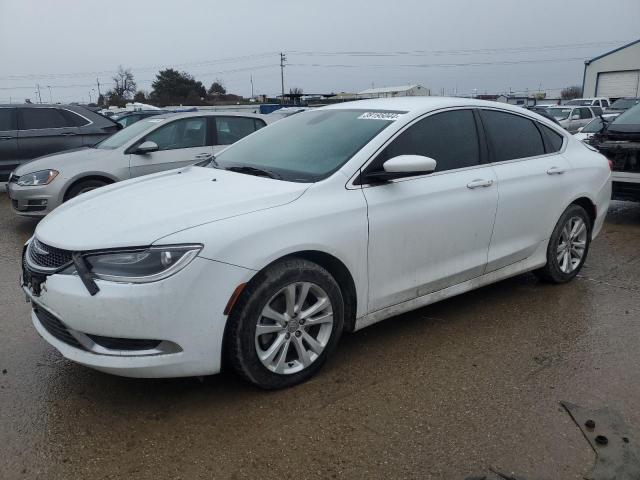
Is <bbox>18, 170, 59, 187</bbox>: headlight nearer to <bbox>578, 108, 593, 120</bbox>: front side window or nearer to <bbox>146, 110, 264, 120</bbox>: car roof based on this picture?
<bbox>146, 110, 264, 120</bbox>: car roof

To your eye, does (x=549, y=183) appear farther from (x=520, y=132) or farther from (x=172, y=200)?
(x=172, y=200)

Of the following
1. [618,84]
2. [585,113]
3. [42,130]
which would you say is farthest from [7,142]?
[618,84]

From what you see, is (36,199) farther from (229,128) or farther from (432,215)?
(432,215)

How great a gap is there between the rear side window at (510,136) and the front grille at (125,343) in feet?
9.31

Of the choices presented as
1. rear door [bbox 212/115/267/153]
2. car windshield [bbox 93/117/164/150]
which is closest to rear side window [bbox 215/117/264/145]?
rear door [bbox 212/115/267/153]

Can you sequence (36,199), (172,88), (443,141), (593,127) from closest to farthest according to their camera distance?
(443,141) → (36,199) → (593,127) → (172,88)

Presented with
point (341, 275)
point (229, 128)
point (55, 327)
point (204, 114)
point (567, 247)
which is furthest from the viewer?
point (229, 128)

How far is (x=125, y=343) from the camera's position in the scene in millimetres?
2695

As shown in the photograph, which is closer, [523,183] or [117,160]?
[523,183]

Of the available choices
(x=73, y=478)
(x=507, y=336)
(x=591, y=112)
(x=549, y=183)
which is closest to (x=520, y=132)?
(x=549, y=183)

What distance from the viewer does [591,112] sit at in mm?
22328

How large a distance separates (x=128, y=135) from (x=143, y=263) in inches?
217

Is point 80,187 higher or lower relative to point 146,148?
lower

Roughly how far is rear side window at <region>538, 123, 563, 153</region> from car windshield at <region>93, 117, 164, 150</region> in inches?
198
